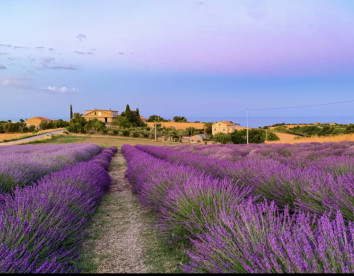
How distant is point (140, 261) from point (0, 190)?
287 centimetres

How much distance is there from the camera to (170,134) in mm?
46375

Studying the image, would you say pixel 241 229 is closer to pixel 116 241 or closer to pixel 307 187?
pixel 307 187

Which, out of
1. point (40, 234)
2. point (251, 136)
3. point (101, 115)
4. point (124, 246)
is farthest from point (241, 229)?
point (101, 115)

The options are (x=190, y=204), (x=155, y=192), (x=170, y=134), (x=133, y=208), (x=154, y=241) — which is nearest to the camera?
(x=190, y=204)

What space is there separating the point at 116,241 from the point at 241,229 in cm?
181

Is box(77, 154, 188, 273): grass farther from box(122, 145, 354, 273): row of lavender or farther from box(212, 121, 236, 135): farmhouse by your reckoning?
box(212, 121, 236, 135): farmhouse

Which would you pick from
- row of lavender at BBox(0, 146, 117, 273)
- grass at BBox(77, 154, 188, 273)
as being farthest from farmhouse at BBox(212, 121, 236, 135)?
row of lavender at BBox(0, 146, 117, 273)

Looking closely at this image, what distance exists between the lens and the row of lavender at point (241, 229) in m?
1.24

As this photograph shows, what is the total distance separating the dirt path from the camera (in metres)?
2.39

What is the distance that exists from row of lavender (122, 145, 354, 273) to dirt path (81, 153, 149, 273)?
36cm

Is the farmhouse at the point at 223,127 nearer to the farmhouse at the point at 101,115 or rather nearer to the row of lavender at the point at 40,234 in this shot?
the farmhouse at the point at 101,115

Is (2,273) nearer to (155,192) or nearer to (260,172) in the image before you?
(155,192)

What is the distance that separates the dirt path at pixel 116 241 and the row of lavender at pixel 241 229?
1.18ft

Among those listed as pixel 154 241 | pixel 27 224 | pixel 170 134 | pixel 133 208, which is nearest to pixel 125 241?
pixel 154 241
